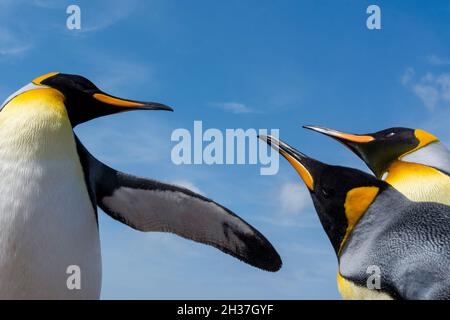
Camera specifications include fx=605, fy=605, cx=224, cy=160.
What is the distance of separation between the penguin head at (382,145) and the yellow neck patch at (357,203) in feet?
7.33

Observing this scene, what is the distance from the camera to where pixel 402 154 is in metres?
5.69

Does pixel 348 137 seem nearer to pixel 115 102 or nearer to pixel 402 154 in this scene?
pixel 402 154

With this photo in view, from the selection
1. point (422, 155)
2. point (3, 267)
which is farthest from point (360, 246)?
point (422, 155)

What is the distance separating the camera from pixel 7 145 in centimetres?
359

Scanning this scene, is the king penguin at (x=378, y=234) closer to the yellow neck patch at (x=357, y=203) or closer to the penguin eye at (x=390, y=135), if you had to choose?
the yellow neck patch at (x=357, y=203)

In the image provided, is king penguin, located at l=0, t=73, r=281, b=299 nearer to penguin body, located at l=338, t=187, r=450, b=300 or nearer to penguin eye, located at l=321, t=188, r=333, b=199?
penguin eye, located at l=321, t=188, r=333, b=199

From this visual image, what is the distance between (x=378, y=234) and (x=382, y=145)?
8.71ft

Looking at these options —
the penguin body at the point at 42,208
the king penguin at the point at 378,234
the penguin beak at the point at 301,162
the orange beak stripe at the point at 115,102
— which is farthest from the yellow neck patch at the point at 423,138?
the penguin body at the point at 42,208

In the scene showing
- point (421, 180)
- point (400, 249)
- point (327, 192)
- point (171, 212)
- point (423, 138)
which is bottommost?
point (400, 249)

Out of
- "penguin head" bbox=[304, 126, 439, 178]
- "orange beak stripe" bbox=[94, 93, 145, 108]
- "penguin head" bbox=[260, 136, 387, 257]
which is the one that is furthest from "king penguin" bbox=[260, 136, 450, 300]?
"penguin head" bbox=[304, 126, 439, 178]

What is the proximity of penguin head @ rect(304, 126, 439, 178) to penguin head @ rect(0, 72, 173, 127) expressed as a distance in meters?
2.29

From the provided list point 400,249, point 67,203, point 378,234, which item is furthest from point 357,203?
point 67,203

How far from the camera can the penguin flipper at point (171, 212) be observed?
12.8 feet

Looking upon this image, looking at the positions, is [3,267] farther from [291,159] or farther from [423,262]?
[423,262]
